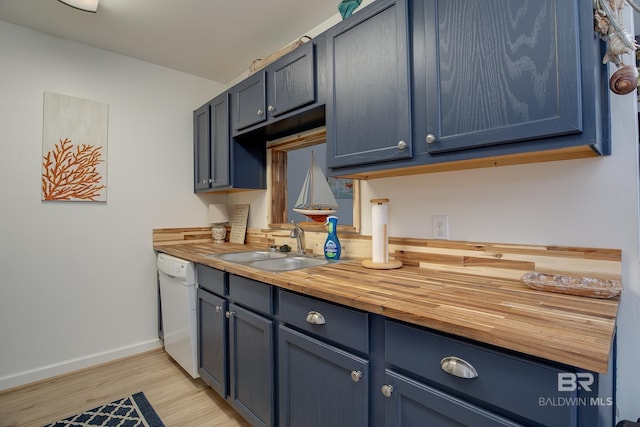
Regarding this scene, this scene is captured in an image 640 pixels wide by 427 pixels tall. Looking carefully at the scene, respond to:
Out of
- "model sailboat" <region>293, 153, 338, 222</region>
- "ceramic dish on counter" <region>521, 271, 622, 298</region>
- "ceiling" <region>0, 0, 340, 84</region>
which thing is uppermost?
"ceiling" <region>0, 0, 340, 84</region>

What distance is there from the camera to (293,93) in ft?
5.76

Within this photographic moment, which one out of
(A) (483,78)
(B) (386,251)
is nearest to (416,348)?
(B) (386,251)

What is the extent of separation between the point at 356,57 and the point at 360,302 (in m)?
1.08

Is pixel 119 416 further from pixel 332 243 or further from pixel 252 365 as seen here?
pixel 332 243

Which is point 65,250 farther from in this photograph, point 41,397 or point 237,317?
point 237,317

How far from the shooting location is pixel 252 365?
154cm

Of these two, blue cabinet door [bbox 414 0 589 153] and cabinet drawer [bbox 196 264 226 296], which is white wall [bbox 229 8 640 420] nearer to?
blue cabinet door [bbox 414 0 589 153]

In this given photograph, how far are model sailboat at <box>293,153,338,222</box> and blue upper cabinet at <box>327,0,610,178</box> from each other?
1.54ft

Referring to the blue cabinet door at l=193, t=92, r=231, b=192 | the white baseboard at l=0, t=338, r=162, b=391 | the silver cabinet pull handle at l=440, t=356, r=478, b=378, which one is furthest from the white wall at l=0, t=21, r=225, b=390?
the silver cabinet pull handle at l=440, t=356, r=478, b=378

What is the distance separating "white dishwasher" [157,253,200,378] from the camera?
6.78ft

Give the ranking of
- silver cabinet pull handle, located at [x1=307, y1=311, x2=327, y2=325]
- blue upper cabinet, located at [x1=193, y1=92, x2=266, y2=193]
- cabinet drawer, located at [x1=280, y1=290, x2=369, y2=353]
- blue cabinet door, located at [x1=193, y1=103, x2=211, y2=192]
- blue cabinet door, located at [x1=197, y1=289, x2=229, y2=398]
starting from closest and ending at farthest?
1. cabinet drawer, located at [x1=280, y1=290, x2=369, y2=353]
2. silver cabinet pull handle, located at [x1=307, y1=311, x2=327, y2=325]
3. blue cabinet door, located at [x1=197, y1=289, x2=229, y2=398]
4. blue upper cabinet, located at [x1=193, y1=92, x2=266, y2=193]
5. blue cabinet door, located at [x1=193, y1=103, x2=211, y2=192]

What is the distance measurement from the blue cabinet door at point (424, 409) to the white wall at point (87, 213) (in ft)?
8.04

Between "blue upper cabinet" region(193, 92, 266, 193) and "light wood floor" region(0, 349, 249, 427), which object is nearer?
"light wood floor" region(0, 349, 249, 427)

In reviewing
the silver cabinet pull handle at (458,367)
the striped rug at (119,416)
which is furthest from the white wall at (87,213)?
the silver cabinet pull handle at (458,367)
